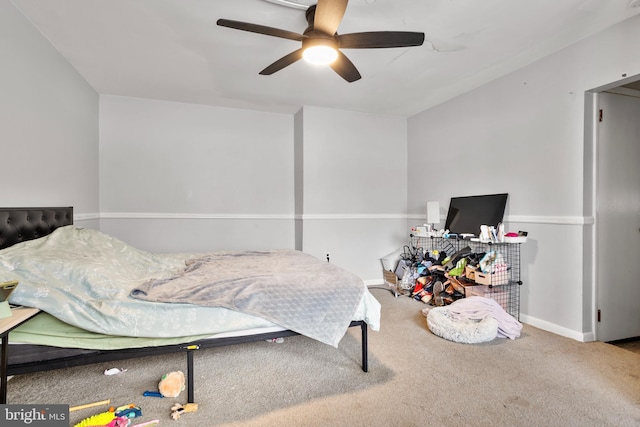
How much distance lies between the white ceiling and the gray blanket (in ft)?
5.92

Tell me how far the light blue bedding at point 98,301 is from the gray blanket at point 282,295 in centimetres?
5

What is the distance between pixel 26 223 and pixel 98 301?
108 centimetres

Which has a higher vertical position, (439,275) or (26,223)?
(26,223)

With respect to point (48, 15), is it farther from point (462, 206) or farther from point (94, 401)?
point (462, 206)

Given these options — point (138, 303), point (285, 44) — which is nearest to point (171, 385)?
point (138, 303)

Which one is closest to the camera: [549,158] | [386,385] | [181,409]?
[181,409]

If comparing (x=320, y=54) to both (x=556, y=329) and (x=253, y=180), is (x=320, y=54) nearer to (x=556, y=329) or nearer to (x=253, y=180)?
(x=253, y=180)

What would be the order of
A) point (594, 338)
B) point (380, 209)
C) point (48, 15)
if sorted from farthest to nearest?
1. point (380, 209)
2. point (594, 338)
3. point (48, 15)

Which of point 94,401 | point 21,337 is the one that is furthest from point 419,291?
point 21,337

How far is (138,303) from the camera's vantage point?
162 centimetres

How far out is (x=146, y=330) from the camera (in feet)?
5.27

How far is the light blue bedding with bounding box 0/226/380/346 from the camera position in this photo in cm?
149

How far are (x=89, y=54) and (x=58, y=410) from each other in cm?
276

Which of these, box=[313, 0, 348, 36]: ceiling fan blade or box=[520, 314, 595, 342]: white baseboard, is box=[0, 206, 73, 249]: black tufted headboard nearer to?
box=[313, 0, 348, 36]: ceiling fan blade
